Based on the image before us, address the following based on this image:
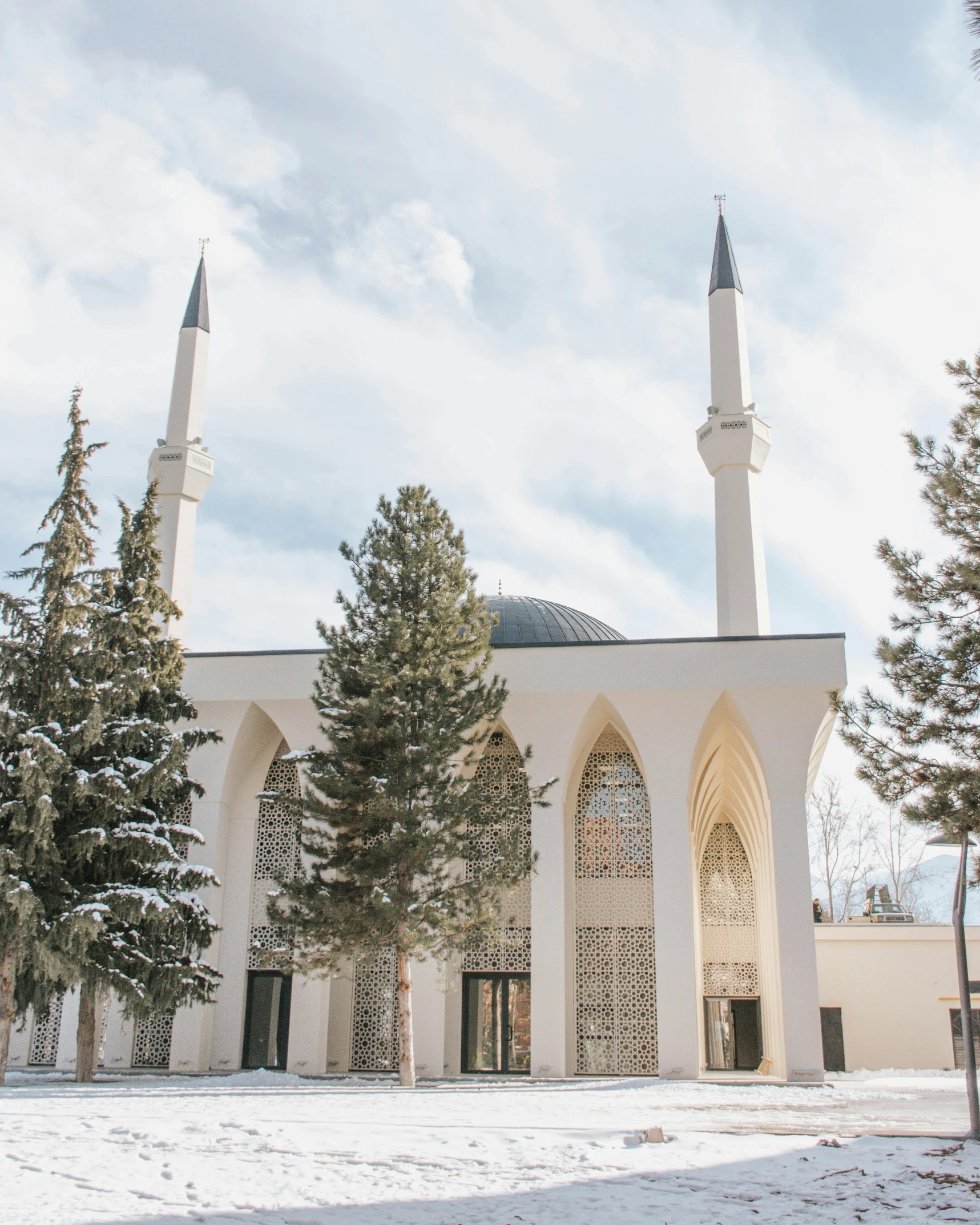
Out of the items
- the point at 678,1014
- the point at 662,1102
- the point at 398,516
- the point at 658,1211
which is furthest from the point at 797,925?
the point at 658,1211

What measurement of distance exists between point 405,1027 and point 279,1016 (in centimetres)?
460

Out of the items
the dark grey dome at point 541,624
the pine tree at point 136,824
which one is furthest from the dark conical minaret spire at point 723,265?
the pine tree at point 136,824

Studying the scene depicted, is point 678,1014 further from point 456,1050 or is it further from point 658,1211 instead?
point 658,1211

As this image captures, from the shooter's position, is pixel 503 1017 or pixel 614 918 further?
pixel 614 918

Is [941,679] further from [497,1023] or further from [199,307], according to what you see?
[199,307]

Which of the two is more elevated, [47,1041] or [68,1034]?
[68,1034]

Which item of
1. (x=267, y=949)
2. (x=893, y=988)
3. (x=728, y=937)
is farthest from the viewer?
(x=893, y=988)

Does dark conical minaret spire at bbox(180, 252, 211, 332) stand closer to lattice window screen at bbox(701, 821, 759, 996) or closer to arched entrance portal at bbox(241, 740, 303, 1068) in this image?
arched entrance portal at bbox(241, 740, 303, 1068)

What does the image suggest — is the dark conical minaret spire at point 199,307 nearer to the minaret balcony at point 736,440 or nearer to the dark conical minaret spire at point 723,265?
the dark conical minaret spire at point 723,265

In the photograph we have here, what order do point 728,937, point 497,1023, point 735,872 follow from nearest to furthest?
point 497,1023
point 728,937
point 735,872

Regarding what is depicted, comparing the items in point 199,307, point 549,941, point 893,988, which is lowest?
point 893,988

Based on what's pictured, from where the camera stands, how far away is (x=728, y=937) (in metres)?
19.4

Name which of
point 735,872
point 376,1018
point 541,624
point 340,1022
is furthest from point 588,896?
point 541,624

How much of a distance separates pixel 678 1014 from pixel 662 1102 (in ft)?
15.6
